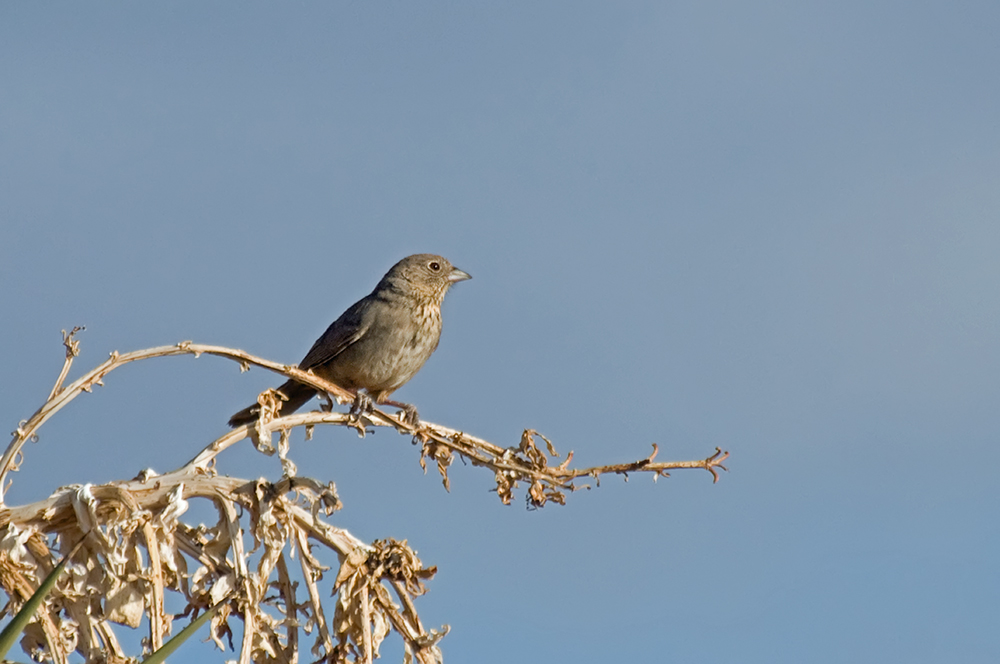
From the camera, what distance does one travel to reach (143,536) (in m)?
3.12

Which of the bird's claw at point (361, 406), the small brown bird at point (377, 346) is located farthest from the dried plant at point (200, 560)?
the small brown bird at point (377, 346)

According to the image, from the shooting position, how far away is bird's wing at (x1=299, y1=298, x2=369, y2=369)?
24.6 feet

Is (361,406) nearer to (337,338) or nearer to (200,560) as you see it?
(200,560)

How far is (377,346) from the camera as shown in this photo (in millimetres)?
7418

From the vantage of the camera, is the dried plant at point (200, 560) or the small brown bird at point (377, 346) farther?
the small brown bird at point (377, 346)

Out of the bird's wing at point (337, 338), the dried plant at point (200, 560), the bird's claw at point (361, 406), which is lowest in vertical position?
the dried plant at point (200, 560)

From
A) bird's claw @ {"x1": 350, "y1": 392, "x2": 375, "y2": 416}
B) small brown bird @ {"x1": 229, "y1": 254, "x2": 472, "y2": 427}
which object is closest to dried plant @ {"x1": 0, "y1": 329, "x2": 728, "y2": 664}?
bird's claw @ {"x1": 350, "y1": 392, "x2": 375, "y2": 416}

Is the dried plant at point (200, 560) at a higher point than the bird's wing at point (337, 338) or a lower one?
lower

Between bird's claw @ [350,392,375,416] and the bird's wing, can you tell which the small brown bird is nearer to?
the bird's wing

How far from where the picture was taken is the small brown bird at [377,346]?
24.3 ft

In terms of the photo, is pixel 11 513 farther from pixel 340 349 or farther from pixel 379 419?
pixel 340 349

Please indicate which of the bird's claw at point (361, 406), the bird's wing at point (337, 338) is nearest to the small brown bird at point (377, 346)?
the bird's wing at point (337, 338)

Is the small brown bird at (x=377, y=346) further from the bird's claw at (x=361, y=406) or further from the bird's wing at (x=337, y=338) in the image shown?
the bird's claw at (x=361, y=406)

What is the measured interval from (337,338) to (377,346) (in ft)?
1.08
